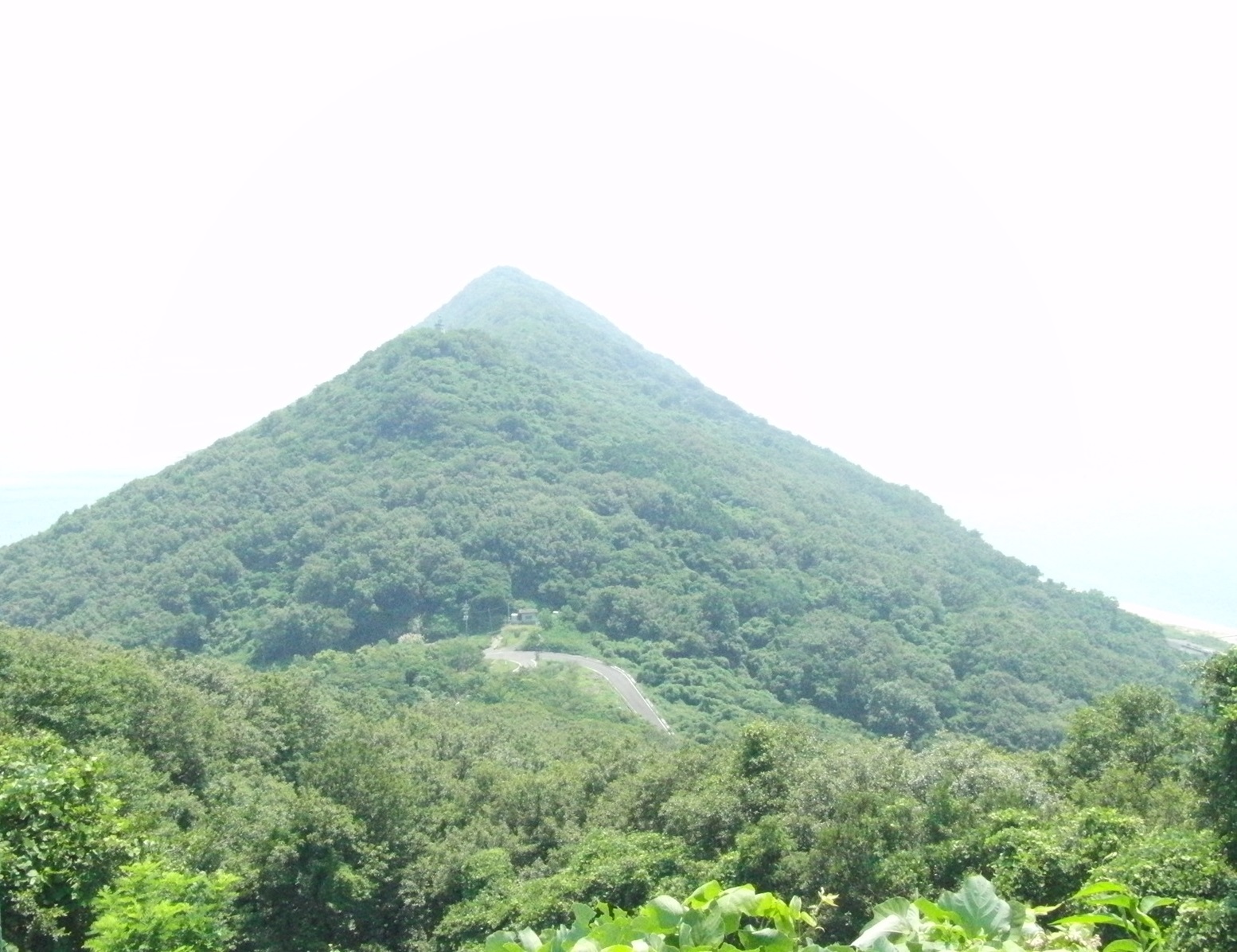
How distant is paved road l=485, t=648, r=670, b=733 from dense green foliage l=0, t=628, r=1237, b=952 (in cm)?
2079

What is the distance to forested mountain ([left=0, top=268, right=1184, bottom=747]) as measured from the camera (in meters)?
49.7

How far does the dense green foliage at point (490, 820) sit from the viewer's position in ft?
27.4

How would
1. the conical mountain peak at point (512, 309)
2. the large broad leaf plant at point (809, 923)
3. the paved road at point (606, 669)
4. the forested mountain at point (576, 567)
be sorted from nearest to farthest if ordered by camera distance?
1. the large broad leaf plant at point (809, 923)
2. the paved road at point (606, 669)
3. the forested mountain at point (576, 567)
4. the conical mountain peak at point (512, 309)

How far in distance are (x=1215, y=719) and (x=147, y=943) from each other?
10999mm

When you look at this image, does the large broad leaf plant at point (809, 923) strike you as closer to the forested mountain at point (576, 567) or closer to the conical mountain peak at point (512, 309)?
→ the forested mountain at point (576, 567)

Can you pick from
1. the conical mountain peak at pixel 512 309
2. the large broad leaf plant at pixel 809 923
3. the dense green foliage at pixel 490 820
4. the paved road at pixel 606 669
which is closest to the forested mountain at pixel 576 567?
the paved road at pixel 606 669

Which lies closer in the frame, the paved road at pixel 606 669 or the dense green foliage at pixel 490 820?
the dense green foliage at pixel 490 820

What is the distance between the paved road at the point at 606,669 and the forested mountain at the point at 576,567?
1.77 m

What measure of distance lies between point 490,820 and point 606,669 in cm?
3032

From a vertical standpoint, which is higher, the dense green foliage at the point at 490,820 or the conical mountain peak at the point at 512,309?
the conical mountain peak at the point at 512,309

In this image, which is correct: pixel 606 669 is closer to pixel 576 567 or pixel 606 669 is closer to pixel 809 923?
pixel 576 567

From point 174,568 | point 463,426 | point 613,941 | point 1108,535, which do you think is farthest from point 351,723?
point 1108,535

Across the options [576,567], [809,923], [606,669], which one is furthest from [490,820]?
[576,567]

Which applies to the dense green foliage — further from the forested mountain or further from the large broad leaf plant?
the forested mountain
